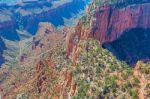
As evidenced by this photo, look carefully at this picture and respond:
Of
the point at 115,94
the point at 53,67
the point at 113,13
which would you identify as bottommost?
the point at 115,94

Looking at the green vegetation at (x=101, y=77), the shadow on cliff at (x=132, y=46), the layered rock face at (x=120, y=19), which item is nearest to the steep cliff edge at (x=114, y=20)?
the layered rock face at (x=120, y=19)

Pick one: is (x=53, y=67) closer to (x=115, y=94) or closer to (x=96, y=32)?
(x=96, y=32)

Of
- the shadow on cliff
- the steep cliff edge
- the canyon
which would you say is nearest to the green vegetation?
the canyon

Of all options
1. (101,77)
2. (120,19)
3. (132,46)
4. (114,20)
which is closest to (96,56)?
(101,77)

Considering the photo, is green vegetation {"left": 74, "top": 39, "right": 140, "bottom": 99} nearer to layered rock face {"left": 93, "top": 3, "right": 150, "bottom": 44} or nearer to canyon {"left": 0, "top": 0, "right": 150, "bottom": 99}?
canyon {"left": 0, "top": 0, "right": 150, "bottom": 99}

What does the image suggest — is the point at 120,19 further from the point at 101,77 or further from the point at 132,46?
the point at 101,77

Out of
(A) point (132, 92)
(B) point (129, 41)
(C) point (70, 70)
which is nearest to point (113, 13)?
(B) point (129, 41)
